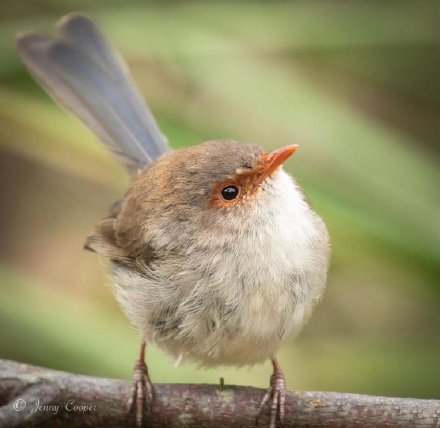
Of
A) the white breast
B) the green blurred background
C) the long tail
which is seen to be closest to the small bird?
the white breast

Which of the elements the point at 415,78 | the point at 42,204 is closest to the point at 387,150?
the point at 415,78

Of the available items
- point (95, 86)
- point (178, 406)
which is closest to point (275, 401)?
point (178, 406)

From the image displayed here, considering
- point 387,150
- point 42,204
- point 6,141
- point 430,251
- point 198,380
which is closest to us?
point 430,251

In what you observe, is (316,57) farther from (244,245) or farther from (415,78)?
(244,245)

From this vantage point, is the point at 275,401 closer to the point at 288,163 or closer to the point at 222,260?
the point at 222,260

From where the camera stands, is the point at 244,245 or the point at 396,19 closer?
the point at 244,245

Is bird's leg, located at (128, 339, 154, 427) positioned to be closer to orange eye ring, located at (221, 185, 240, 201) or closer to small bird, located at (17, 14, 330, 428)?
small bird, located at (17, 14, 330, 428)
